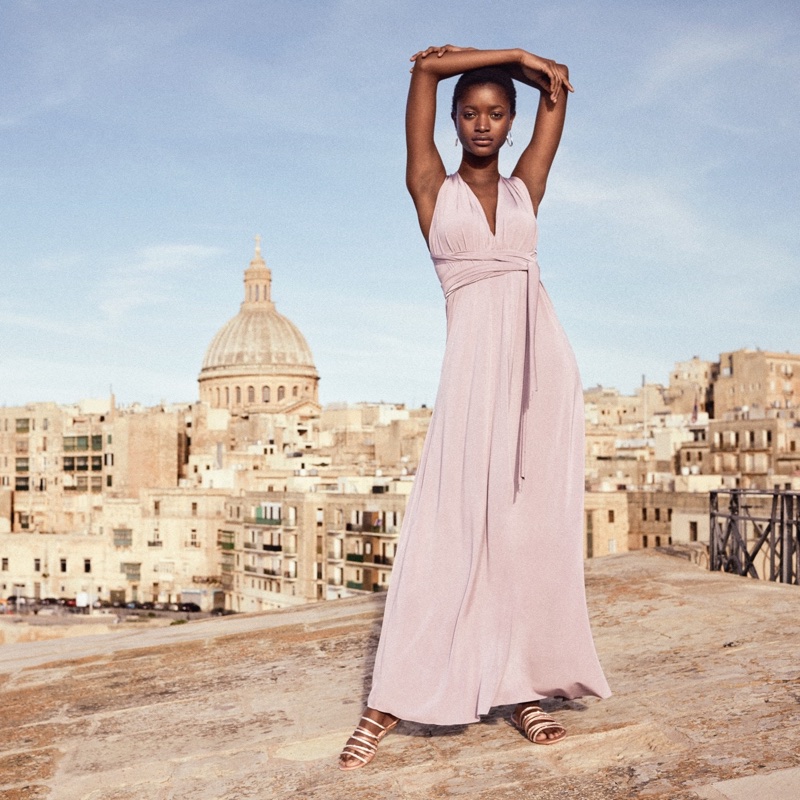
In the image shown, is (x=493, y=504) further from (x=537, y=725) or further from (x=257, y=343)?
(x=257, y=343)

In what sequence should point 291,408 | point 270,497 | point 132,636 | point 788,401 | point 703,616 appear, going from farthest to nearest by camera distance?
1. point 291,408
2. point 788,401
3. point 270,497
4. point 132,636
5. point 703,616

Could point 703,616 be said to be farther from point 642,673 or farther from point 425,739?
point 425,739

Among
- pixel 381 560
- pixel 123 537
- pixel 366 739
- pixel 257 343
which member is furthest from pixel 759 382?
pixel 366 739

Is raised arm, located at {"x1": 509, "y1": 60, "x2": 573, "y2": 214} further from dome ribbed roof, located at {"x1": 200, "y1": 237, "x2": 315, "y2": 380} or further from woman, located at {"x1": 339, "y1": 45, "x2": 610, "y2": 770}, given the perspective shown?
dome ribbed roof, located at {"x1": 200, "y1": 237, "x2": 315, "y2": 380}

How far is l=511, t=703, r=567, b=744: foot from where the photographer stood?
3234 mm

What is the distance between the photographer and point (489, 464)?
339 centimetres

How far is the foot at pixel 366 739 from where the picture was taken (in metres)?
3.17

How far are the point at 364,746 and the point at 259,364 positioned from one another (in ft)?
301

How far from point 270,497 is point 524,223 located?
4415 cm

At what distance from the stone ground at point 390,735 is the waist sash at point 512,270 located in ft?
2.83

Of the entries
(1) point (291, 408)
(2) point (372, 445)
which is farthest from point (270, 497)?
(1) point (291, 408)

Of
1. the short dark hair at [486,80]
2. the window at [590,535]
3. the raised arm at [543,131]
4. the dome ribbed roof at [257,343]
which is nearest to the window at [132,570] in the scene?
the window at [590,535]

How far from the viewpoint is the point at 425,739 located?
11.1 feet

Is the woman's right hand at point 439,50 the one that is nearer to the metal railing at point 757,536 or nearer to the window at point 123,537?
the metal railing at point 757,536
